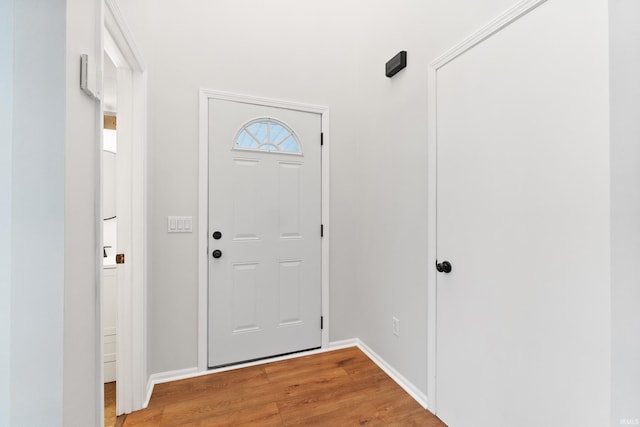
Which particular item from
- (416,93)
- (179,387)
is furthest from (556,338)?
(179,387)

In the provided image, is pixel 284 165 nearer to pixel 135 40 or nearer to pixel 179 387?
pixel 135 40

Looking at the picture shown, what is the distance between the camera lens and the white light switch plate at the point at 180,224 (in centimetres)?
197

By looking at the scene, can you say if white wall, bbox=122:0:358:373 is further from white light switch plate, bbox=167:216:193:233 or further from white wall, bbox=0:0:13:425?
white wall, bbox=0:0:13:425

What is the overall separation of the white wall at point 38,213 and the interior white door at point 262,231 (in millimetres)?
1325

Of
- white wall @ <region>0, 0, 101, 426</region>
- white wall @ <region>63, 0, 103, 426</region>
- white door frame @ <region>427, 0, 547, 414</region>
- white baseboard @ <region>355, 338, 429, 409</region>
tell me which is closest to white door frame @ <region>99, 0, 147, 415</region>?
white wall @ <region>63, 0, 103, 426</region>

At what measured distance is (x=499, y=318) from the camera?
129cm

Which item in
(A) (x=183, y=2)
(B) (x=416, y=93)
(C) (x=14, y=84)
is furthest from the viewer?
(A) (x=183, y=2)

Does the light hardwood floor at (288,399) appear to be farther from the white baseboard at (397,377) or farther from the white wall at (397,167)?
the white wall at (397,167)

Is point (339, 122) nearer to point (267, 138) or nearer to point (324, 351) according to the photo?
point (267, 138)

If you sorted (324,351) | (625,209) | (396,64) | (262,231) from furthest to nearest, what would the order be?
(324,351), (262,231), (396,64), (625,209)

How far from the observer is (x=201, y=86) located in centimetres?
205

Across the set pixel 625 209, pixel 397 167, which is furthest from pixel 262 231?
pixel 625 209

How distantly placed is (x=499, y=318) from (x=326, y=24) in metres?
2.55

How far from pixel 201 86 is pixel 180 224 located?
40.7 inches
